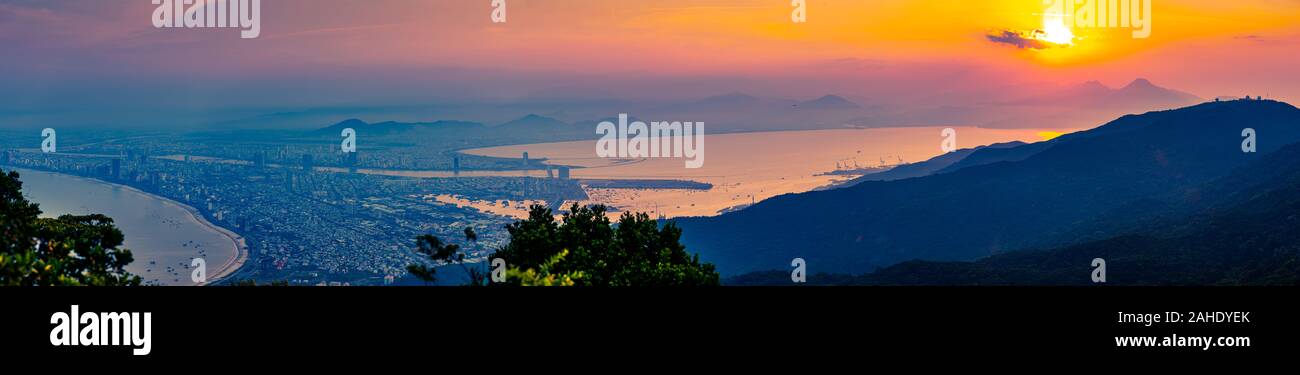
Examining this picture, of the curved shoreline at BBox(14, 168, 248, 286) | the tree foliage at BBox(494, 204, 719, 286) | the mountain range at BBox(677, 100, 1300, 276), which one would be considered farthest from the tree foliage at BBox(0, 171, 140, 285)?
the mountain range at BBox(677, 100, 1300, 276)

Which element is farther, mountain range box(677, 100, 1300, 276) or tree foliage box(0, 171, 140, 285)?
mountain range box(677, 100, 1300, 276)

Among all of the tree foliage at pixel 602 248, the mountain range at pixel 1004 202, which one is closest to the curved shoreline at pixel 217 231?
the tree foliage at pixel 602 248

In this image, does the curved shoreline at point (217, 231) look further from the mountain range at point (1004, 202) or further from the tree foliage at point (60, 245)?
the mountain range at point (1004, 202)

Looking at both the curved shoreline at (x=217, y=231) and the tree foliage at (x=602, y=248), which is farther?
the curved shoreline at (x=217, y=231)

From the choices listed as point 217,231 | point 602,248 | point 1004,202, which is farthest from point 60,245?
point 1004,202

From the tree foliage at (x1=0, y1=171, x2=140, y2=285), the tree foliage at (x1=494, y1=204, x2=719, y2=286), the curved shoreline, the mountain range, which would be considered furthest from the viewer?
the mountain range

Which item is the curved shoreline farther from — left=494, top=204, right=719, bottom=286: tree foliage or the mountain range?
the mountain range

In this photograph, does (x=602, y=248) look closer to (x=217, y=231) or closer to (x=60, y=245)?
(x=60, y=245)

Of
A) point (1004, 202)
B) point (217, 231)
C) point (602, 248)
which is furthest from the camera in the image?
point (1004, 202)

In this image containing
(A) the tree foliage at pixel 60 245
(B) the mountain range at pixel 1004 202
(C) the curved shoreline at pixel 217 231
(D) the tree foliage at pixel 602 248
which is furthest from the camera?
(B) the mountain range at pixel 1004 202
